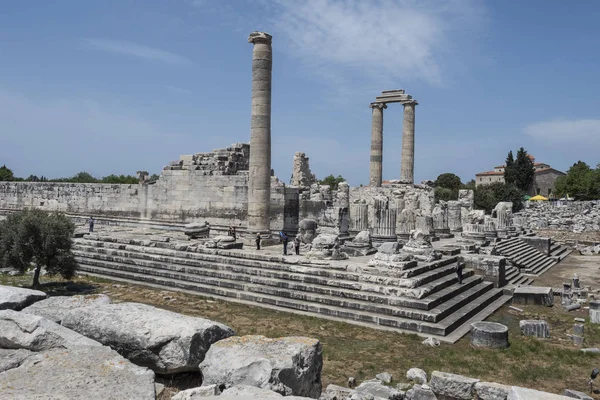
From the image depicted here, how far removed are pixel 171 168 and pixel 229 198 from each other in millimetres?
3841

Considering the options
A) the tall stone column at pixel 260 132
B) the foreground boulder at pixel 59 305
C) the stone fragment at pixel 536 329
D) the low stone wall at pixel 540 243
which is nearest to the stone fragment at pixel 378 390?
the foreground boulder at pixel 59 305

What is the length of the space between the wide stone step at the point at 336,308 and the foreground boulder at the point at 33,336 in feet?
19.8

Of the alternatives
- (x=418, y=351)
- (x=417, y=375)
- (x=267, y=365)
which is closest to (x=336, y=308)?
(x=418, y=351)

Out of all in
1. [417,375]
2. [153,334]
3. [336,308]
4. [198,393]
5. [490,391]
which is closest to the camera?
[198,393]

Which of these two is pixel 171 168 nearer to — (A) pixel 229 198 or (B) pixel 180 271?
(A) pixel 229 198

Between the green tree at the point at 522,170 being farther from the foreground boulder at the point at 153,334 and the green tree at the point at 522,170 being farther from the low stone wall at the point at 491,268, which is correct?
the foreground boulder at the point at 153,334

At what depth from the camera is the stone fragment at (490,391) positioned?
5.60 metres

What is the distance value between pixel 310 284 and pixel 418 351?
3.85m

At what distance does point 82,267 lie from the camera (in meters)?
15.5

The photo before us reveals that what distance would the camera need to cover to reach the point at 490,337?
8734 mm

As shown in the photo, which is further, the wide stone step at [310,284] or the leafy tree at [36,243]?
the leafy tree at [36,243]

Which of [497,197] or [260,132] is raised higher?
[260,132]

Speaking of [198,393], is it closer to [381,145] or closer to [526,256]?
[526,256]

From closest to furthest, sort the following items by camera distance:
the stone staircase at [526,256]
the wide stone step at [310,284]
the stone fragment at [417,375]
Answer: the stone fragment at [417,375] → the wide stone step at [310,284] → the stone staircase at [526,256]
